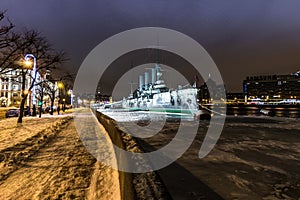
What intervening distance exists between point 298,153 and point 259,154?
1490 millimetres

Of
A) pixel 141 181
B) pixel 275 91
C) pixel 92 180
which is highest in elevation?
pixel 275 91

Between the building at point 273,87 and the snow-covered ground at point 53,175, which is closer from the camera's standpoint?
the snow-covered ground at point 53,175

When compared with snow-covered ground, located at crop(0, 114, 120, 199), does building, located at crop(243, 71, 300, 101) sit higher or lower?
higher

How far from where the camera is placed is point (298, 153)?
23.5 ft

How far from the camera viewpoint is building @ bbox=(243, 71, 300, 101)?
519 ft

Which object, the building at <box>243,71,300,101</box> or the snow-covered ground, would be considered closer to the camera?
the snow-covered ground

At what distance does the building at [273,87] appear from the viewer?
519 ft

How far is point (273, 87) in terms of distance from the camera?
17650 cm

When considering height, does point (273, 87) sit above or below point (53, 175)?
above

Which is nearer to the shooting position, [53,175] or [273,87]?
[53,175]

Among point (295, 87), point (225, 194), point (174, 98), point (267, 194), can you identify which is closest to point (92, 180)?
point (225, 194)

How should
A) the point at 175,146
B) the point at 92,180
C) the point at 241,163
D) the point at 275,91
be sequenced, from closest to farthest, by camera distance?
1. the point at 92,180
2. the point at 241,163
3. the point at 175,146
4. the point at 275,91

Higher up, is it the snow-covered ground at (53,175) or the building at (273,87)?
the building at (273,87)

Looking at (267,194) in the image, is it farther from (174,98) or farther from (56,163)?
(174,98)
